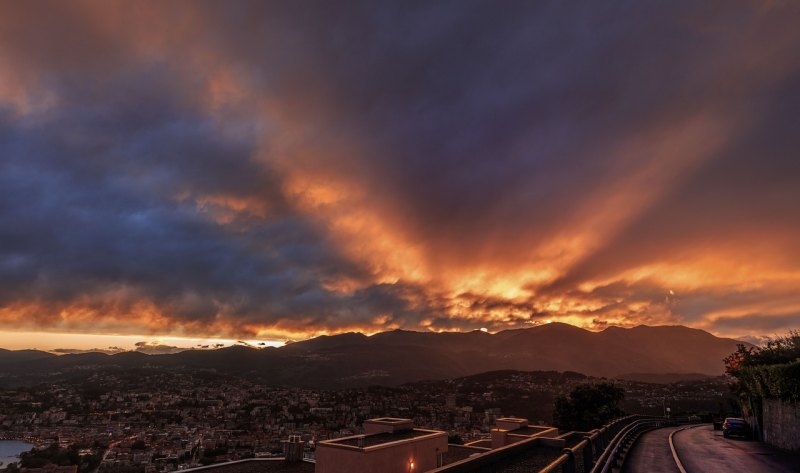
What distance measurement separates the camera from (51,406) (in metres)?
103

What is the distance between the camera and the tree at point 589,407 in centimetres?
5719

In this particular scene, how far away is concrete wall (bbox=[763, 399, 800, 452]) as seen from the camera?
82.1 feet

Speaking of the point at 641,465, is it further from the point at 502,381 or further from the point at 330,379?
the point at 330,379

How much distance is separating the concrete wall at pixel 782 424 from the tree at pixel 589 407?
27453mm

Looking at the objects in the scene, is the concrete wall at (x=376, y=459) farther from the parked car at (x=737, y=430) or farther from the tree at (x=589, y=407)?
the tree at (x=589, y=407)

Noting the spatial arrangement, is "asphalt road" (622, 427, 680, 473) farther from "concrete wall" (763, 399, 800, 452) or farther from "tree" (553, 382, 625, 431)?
"tree" (553, 382, 625, 431)

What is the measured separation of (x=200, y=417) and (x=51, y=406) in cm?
3870

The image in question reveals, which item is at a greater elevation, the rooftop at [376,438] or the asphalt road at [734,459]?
the asphalt road at [734,459]

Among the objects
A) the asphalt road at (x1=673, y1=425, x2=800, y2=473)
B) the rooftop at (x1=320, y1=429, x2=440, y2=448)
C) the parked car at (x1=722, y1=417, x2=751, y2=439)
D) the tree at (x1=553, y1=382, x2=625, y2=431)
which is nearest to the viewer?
the asphalt road at (x1=673, y1=425, x2=800, y2=473)

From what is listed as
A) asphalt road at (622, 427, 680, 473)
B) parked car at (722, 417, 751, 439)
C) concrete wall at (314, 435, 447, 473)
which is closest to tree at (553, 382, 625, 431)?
parked car at (722, 417, 751, 439)

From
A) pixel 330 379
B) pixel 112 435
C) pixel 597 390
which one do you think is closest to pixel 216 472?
pixel 597 390

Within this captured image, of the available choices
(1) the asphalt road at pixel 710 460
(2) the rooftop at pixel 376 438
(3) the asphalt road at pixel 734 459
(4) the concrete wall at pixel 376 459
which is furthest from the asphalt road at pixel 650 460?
(2) the rooftop at pixel 376 438

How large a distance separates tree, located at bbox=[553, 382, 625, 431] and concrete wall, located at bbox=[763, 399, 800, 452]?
27.5 m

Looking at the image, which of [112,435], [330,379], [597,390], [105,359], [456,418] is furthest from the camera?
[330,379]
